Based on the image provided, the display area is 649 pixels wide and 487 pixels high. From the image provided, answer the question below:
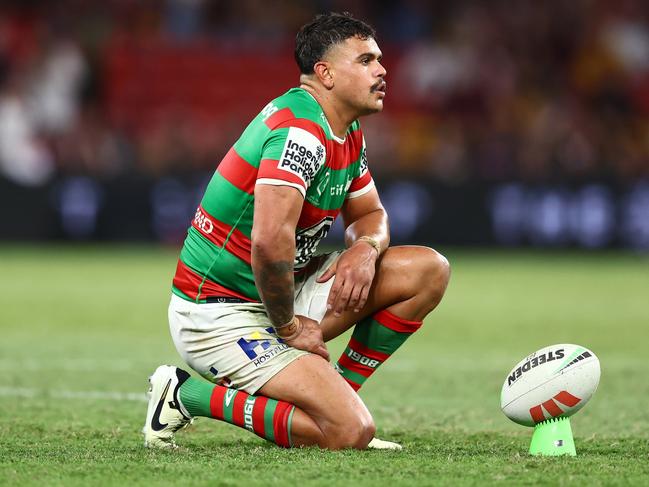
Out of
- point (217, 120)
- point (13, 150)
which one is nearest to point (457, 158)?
point (217, 120)

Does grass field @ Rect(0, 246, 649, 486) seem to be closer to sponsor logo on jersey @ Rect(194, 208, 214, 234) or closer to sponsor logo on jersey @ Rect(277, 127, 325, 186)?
sponsor logo on jersey @ Rect(194, 208, 214, 234)

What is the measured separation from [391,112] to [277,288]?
1437 centimetres

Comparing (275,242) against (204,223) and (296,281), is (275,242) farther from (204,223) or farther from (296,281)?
(296,281)

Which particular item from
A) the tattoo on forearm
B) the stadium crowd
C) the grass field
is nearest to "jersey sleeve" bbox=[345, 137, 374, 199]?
the tattoo on forearm

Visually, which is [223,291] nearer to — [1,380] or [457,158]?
[1,380]

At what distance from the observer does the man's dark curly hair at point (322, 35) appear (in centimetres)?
488

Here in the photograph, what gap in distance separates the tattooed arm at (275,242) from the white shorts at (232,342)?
20 cm

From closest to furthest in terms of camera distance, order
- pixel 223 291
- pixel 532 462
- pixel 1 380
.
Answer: pixel 532 462, pixel 223 291, pixel 1 380

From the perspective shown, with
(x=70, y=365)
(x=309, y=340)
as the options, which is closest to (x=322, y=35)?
(x=309, y=340)

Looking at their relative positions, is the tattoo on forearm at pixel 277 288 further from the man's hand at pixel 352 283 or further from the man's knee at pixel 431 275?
the man's knee at pixel 431 275

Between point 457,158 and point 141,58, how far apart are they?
5.29m

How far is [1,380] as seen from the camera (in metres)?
6.55

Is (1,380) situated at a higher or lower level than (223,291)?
lower

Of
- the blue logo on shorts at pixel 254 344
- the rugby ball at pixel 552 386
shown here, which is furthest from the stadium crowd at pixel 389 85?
the rugby ball at pixel 552 386
